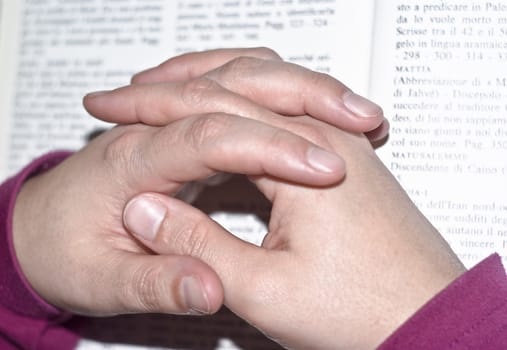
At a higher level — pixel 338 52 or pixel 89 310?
pixel 338 52

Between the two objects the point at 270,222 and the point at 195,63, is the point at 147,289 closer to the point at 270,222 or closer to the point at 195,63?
the point at 270,222

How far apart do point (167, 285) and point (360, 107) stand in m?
0.22

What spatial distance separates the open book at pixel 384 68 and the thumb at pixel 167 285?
0.16 meters

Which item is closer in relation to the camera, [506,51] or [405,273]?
[405,273]

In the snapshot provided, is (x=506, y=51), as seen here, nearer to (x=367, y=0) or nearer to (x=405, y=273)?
(x=367, y=0)

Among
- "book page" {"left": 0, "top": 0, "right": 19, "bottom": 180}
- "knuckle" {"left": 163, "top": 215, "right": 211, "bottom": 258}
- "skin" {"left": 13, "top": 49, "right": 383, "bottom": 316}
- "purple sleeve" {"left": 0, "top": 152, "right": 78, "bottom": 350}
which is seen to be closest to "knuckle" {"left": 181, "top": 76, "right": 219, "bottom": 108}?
"skin" {"left": 13, "top": 49, "right": 383, "bottom": 316}

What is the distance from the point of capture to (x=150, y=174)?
0.59 m

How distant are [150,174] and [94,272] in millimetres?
101

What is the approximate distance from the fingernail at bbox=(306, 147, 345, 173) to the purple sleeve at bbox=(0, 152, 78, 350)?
0.33 meters

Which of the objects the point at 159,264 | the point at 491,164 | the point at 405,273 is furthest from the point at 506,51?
the point at 159,264

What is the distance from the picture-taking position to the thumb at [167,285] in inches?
20.8

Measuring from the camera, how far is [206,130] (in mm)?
562

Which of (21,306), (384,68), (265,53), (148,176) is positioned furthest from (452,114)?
(21,306)

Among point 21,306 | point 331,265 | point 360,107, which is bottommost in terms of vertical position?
point 21,306
